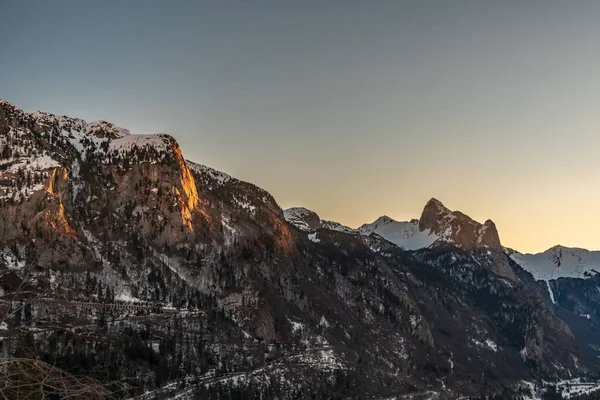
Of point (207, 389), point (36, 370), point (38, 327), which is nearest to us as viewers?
point (36, 370)

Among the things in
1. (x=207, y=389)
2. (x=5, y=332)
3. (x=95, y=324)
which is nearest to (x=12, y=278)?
(x=95, y=324)

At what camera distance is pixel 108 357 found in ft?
588

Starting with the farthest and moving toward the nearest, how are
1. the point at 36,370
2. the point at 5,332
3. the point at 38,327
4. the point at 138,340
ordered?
the point at 138,340
the point at 38,327
the point at 5,332
the point at 36,370

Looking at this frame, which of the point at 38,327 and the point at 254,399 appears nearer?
the point at 38,327

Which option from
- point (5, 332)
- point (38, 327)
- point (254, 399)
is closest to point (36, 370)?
point (5, 332)

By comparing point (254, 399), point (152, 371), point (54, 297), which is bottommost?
point (254, 399)

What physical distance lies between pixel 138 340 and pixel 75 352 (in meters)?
27.6

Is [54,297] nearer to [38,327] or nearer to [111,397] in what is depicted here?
[38,327]

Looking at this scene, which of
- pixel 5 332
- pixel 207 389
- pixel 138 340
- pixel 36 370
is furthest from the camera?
pixel 138 340

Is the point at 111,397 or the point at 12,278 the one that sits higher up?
the point at 12,278

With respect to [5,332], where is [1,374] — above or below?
below

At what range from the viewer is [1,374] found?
34.2 ft

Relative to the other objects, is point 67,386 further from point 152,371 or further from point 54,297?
point 54,297

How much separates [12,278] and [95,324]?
30.5 meters
